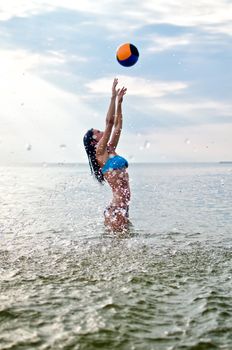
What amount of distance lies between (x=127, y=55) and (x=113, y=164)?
2536mm

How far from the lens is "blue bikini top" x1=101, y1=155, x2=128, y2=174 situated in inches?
424

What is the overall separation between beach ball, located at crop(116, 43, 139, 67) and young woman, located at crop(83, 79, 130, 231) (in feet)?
2.10

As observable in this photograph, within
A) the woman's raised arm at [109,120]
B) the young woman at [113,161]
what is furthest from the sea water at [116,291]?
the woman's raised arm at [109,120]

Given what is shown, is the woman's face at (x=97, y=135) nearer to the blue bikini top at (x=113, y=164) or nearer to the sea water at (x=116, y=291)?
the blue bikini top at (x=113, y=164)

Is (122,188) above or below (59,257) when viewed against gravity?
above

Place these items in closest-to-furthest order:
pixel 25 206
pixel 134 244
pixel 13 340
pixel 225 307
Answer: pixel 13 340, pixel 225 307, pixel 134 244, pixel 25 206

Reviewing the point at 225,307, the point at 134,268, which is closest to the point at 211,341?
the point at 225,307

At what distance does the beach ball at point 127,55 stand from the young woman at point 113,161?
640mm

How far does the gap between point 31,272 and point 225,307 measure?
329 centimetres

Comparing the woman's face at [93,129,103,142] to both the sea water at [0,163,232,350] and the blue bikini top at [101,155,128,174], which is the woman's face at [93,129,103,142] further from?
the sea water at [0,163,232,350]

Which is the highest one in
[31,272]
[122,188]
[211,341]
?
[122,188]

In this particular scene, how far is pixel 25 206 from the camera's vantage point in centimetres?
2141

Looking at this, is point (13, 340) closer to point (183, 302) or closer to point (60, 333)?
point (60, 333)

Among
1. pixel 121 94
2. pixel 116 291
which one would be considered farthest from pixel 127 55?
pixel 116 291
